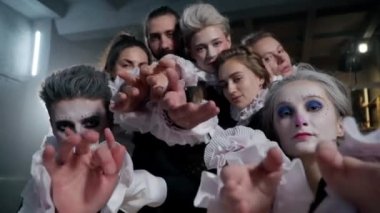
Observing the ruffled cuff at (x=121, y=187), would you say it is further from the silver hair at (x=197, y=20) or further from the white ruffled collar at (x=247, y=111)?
the silver hair at (x=197, y=20)

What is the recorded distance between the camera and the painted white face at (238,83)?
76 cm

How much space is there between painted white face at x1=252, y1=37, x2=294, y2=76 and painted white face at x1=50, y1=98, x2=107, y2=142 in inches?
15.7

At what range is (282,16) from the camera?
229cm

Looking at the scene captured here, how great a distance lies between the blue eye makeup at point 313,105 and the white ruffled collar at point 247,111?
6.3 inches

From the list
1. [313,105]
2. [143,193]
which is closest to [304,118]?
[313,105]

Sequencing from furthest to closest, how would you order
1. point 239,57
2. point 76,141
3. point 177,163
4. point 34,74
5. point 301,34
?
point 301,34
point 34,74
point 239,57
point 177,163
point 76,141

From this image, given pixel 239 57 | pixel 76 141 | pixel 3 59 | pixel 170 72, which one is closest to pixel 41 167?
pixel 76 141

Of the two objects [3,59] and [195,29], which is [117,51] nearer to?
[195,29]

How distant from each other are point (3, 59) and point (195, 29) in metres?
1.52

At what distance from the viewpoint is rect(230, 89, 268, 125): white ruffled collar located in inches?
28.3

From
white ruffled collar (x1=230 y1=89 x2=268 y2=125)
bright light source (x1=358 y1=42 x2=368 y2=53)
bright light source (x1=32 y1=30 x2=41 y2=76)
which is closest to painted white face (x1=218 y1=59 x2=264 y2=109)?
white ruffled collar (x1=230 y1=89 x2=268 y2=125)

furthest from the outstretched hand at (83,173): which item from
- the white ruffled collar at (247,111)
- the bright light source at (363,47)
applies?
the bright light source at (363,47)

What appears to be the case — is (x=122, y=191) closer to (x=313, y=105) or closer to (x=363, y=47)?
(x=313, y=105)

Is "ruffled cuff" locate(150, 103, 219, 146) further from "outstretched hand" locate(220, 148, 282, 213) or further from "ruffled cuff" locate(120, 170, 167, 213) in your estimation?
"outstretched hand" locate(220, 148, 282, 213)
